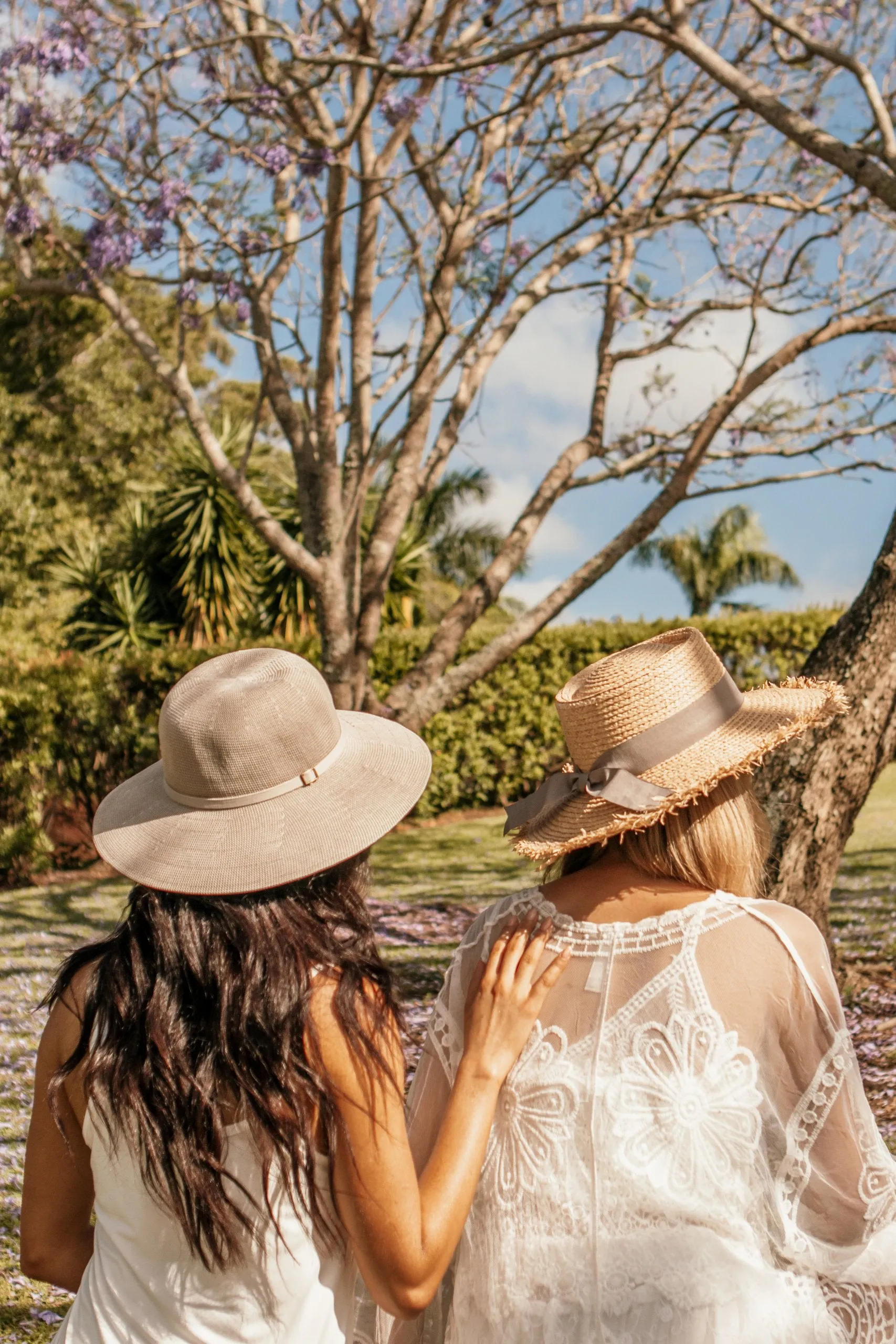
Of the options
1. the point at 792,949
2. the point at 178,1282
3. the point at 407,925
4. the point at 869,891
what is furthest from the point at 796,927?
the point at 869,891

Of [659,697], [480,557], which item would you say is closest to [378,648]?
[659,697]

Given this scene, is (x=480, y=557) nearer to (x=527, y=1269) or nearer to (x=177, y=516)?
(x=177, y=516)

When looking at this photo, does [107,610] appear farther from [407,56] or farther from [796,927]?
[796,927]

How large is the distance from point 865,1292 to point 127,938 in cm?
118

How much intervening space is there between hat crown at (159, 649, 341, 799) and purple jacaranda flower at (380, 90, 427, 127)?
5.61 m

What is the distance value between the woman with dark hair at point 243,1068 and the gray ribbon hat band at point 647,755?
0.37 m

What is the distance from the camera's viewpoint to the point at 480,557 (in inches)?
1133

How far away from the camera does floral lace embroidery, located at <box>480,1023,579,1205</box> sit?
5.47 ft

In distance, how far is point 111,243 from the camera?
6480mm

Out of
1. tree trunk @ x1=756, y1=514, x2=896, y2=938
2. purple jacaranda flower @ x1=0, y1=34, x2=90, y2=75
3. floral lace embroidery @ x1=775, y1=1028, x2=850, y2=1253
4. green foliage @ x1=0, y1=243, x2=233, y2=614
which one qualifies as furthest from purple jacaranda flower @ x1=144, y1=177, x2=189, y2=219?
green foliage @ x1=0, y1=243, x2=233, y2=614

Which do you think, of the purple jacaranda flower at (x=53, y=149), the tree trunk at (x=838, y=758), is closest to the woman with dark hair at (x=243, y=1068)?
the tree trunk at (x=838, y=758)

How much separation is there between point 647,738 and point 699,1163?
2.14ft

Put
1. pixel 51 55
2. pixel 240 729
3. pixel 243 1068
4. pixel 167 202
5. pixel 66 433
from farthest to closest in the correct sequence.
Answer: pixel 66 433, pixel 167 202, pixel 51 55, pixel 240 729, pixel 243 1068

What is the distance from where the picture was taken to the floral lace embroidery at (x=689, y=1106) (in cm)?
157
